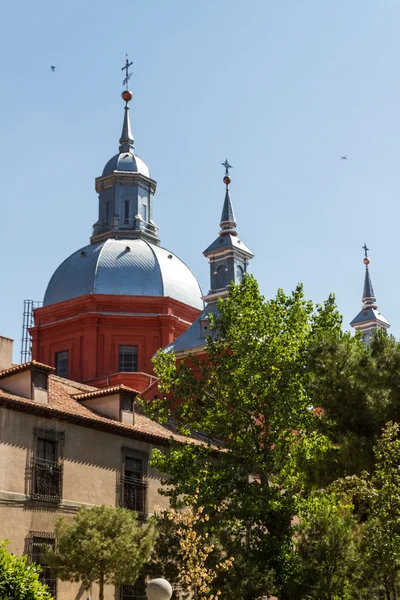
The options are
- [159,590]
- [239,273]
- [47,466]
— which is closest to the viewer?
[159,590]

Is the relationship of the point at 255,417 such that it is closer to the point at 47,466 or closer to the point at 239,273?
the point at 47,466

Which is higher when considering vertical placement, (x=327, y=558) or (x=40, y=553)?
(x=40, y=553)

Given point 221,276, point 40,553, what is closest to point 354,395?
point 40,553

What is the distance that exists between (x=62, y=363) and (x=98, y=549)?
2846cm

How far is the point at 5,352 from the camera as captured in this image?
101 feet

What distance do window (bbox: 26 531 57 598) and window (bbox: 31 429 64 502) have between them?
103 centimetres

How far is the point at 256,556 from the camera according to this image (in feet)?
93.9

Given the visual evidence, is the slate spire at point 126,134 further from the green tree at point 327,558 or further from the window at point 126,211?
the green tree at point 327,558

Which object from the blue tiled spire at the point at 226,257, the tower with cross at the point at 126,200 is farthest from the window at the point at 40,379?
the tower with cross at the point at 126,200

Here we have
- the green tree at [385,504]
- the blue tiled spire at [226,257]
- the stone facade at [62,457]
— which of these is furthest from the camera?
the blue tiled spire at [226,257]

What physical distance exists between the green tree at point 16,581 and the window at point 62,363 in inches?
1488

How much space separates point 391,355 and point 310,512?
25.7 feet

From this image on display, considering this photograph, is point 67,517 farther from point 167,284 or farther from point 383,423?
point 167,284

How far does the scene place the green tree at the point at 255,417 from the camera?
29.3m
